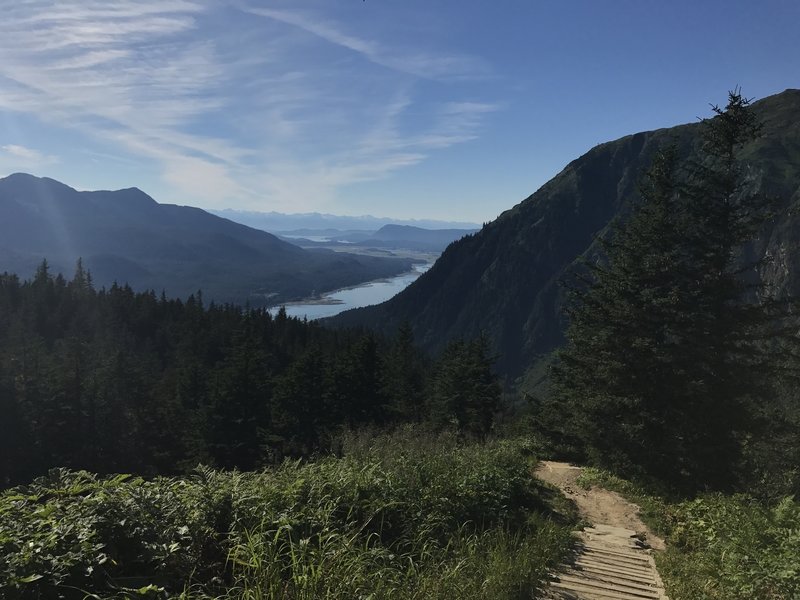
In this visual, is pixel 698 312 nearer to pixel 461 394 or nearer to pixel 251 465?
pixel 461 394

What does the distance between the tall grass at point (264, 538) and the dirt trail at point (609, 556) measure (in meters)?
0.37

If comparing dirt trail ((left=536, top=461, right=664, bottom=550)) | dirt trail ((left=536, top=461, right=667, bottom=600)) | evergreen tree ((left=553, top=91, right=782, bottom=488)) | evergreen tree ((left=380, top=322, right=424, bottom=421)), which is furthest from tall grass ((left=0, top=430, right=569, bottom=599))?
evergreen tree ((left=380, top=322, right=424, bottom=421))

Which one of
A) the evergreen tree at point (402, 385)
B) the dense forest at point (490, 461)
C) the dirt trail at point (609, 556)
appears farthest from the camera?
the evergreen tree at point (402, 385)

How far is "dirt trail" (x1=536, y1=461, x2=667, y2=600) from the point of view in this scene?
594cm

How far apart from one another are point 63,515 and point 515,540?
16.6ft

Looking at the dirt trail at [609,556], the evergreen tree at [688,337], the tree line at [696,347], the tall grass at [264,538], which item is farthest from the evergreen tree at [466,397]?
the tall grass at [264,538]

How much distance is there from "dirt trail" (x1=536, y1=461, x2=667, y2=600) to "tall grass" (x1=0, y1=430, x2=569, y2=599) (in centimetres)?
37

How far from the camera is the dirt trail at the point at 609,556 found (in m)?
5.94

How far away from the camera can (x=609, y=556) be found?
7602mm

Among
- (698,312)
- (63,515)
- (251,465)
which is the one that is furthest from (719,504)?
(251,465)

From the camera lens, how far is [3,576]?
3064 mm

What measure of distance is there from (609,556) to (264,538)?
565 centimetres

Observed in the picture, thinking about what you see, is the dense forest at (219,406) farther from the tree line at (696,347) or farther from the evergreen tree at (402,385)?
the tree line at (696,347)

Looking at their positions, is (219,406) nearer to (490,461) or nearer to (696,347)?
(490,461)
